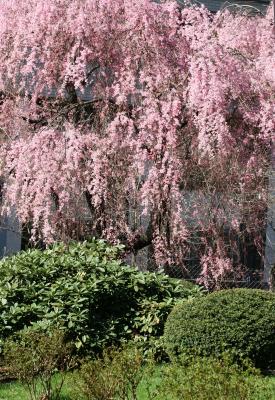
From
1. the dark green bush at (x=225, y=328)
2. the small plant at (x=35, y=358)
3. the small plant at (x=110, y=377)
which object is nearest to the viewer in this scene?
the small plant at (x=110, y=377)

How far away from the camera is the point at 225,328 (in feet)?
31.6

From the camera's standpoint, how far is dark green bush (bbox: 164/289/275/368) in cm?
959

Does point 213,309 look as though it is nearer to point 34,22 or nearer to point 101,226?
point 101,226

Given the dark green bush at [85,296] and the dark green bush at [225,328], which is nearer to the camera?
the dark green bush at [225,328]

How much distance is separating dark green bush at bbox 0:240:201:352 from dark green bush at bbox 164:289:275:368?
77cm

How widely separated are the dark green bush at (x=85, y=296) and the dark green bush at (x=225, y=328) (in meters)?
0.77

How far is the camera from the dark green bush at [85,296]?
1020 centimetres

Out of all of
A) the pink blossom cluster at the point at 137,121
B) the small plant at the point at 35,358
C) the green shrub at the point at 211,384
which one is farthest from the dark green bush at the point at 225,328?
the green shrub at the point at 211,384

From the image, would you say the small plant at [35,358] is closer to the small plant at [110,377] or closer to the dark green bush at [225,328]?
the small plant at [110,377]

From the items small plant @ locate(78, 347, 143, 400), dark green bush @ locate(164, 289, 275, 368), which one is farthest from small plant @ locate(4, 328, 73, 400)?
dark green bush @ locate(164, 289, 275, 368)

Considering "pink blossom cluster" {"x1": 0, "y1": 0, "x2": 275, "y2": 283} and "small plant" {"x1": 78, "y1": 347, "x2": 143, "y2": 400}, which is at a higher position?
"pink blossom cluster" {"x1": 0, "y1": 0, "x2": 275, "y2": 283}

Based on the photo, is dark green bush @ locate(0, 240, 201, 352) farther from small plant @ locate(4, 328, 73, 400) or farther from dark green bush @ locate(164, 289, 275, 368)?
small plant @ locate(4, 328, 73, 400)

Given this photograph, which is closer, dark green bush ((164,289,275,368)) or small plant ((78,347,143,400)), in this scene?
small plant ((78,347,143,400))

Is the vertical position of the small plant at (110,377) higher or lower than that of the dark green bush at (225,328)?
lower
